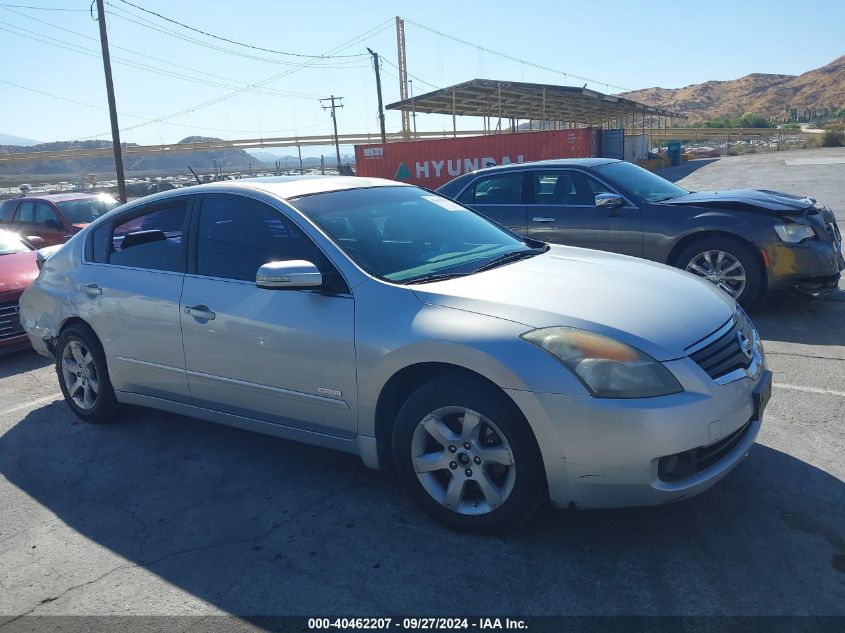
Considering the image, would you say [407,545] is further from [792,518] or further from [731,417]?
[792,518]

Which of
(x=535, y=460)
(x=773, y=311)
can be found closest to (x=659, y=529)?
(x=535, y=460)

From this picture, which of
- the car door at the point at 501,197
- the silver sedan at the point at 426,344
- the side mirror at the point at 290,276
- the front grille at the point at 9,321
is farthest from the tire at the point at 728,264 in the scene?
the front grille at the point at 9,321

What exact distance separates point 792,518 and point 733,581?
619 mm

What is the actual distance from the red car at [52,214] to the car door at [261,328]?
32.8ft

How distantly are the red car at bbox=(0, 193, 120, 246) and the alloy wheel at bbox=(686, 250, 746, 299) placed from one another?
10.8 m

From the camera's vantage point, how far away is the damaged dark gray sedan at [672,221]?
21.1ft

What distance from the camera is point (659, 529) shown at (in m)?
3.09

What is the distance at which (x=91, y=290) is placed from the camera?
182 inches

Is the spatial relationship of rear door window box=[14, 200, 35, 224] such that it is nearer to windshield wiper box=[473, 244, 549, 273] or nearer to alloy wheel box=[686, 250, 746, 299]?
alloy wheel box=[686, 250, 746, 299]

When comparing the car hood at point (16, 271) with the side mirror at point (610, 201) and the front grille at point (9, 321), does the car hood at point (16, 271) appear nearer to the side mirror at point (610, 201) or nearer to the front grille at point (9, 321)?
the front grille at point (9, 321)

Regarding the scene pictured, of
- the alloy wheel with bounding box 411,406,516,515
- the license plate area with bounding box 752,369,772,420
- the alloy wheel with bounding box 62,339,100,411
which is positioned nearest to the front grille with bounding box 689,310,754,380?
the license plate area with bounding box 752,369,772,420

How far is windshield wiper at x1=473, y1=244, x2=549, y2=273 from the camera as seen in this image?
367cm

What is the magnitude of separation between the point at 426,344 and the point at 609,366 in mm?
781

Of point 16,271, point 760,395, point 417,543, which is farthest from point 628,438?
point 16,271
